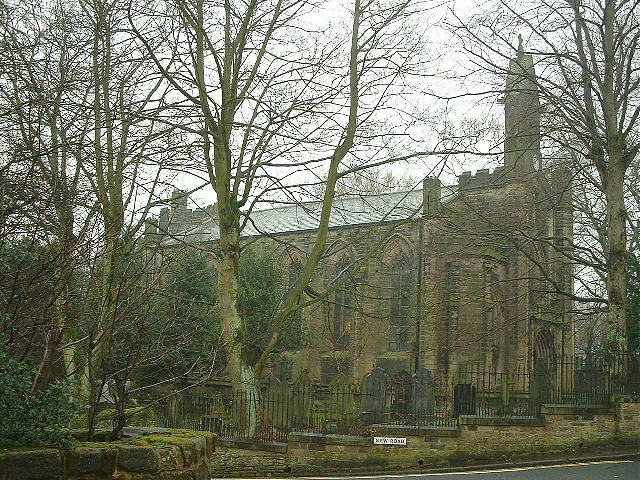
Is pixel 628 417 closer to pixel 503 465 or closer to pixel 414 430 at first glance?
pixel 503 465

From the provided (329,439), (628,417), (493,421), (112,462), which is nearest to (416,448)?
(493,421)

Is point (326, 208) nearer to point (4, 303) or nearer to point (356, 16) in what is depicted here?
point (356, 16)

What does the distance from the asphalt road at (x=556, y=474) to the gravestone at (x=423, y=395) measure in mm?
2616

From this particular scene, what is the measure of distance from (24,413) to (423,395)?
11966 mm

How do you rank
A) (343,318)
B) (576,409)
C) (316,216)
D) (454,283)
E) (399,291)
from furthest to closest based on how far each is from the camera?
(343,318)
(316,216)
(399,291)
(454,283)
(576,409)

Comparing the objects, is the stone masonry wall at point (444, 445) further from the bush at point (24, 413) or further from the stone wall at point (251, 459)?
the bush at point (24, 413)

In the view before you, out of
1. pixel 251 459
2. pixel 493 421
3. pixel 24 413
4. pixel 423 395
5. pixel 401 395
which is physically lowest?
pixel 251 459

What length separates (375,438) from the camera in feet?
47.2

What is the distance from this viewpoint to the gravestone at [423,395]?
15883mm

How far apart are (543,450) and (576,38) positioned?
9.45 meters

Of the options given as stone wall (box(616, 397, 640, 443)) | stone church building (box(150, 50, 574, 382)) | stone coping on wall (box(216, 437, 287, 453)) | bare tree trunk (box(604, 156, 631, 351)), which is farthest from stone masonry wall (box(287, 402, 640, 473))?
stone church building (box(150, 50, 574, 382))

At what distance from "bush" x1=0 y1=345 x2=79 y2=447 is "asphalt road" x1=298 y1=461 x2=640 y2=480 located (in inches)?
339

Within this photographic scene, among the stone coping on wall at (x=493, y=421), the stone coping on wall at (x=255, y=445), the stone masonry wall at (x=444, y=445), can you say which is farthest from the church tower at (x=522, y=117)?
the stone coping on wall at (x=255, y=445)

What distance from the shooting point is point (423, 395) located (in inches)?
642
